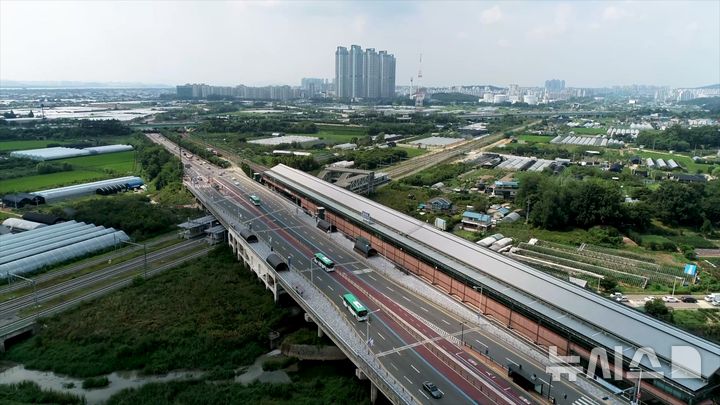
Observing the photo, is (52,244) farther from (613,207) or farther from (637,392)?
(613,207)

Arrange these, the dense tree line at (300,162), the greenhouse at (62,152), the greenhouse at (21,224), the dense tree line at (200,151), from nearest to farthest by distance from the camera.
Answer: the greenhouse at (21,224) → the dense tree line at (300,162) → the dense tree line at (200,151) → the greenhouse at (62,152)

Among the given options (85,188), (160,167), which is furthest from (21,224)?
(160,167)

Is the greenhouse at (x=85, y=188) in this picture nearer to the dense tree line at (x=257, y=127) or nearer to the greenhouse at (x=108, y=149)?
the greenhouse at (x=108, y=149)

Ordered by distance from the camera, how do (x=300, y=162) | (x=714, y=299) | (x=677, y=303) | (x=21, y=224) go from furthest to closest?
A: 1. (x=300, y=162)
2. (x=21, y=224)
3. (x=714, y=299)
4. (x=677, y=303)

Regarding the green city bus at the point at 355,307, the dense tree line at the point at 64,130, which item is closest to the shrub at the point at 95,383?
the green city bus at the point at 355,307

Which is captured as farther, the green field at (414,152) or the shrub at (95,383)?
the green field at (414,152)

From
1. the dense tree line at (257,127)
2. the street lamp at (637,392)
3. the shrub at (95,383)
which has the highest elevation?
the dense tree line at (257,127)

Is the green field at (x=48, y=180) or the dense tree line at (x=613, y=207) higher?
the dense tree line at (x=613, y=207)
